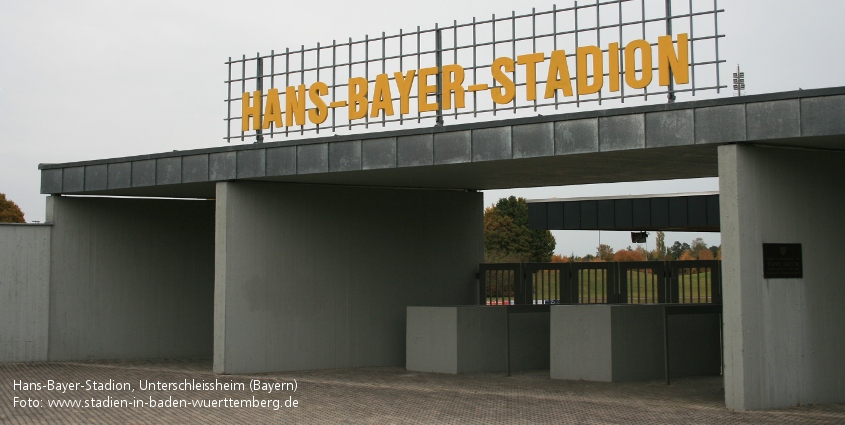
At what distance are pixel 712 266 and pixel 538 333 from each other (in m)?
3.33

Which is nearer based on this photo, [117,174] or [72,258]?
[117,174]

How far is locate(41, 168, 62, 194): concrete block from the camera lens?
65.7 feet

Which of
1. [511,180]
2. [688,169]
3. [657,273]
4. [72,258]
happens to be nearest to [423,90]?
[511,180]

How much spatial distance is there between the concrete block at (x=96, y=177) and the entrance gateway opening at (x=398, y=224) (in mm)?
38

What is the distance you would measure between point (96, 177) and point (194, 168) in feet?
8.73

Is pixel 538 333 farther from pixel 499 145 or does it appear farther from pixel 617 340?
pixel 499 145

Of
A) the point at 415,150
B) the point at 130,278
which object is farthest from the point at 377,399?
the point at 130,278

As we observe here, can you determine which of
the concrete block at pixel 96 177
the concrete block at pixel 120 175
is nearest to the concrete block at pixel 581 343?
the concrete block at pixel 120 175

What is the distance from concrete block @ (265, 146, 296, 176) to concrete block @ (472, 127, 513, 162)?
3.47 metres

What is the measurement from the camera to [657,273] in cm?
1894

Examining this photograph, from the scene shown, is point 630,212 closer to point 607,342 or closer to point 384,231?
point 384,231

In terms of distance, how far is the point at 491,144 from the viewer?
46.7 feet

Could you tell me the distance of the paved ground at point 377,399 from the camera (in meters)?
11.9

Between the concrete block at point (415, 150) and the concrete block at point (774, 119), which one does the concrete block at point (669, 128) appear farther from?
the concrete block at point (415, 150)
